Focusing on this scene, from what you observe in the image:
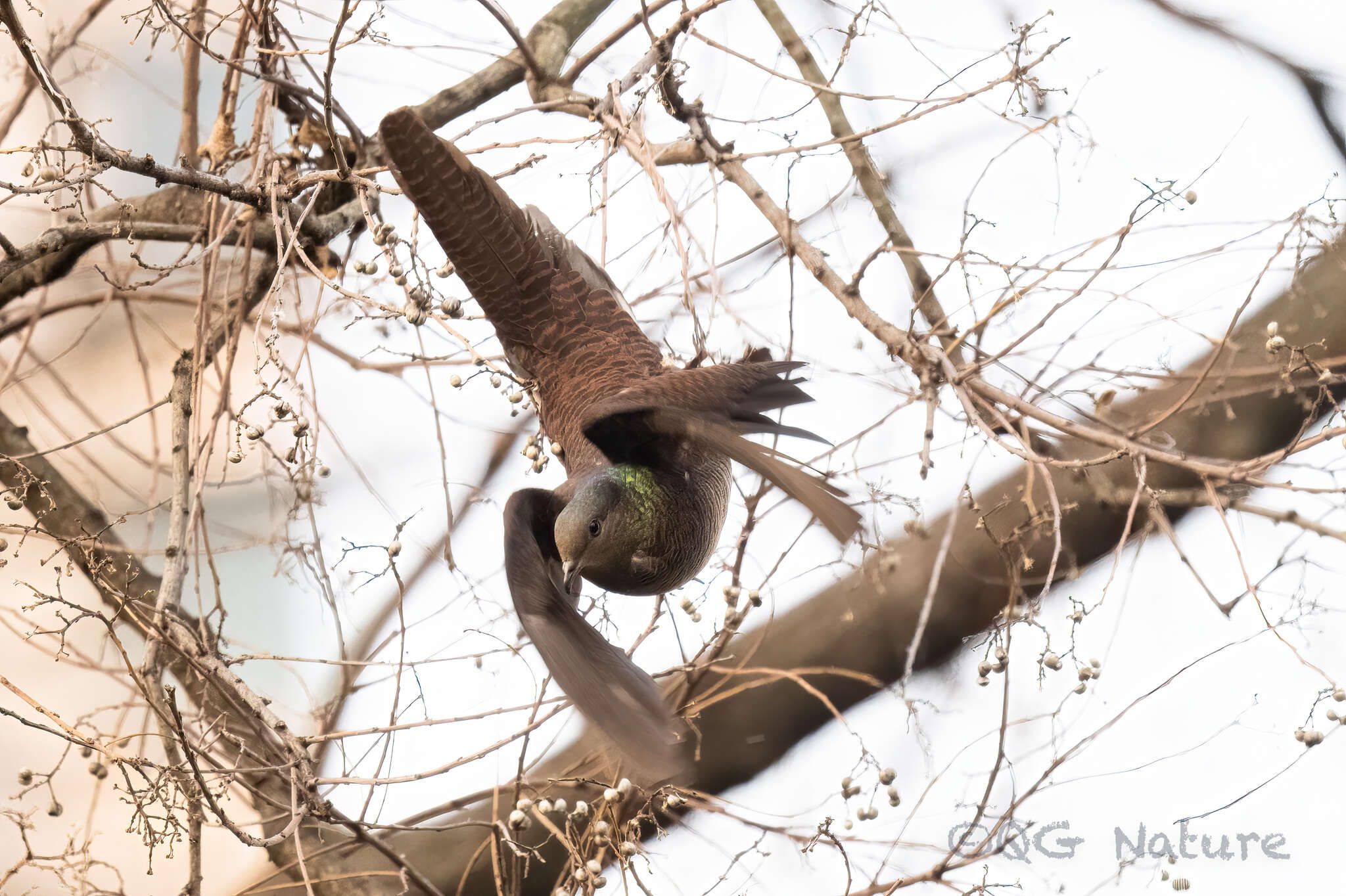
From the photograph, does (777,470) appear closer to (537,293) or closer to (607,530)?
(607,530)

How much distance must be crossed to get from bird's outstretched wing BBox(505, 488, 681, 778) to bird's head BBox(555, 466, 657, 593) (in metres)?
0.03

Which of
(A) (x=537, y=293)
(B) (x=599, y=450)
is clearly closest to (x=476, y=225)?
A: (A) (x=537, y=293)

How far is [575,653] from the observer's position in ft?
2.97

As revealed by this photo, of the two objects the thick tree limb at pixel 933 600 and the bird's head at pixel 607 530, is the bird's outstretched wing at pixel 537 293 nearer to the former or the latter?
the bird's head at pixel 607 530

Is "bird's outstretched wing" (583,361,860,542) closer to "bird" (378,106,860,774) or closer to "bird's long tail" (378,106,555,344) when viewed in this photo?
"bird" (378,106,860,774)

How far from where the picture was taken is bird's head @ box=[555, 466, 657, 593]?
91 cm

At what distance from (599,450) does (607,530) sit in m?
0.13

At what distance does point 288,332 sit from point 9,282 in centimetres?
50

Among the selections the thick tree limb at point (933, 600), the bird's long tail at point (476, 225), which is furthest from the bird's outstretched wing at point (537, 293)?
the thick tree limb at point (933, 600)

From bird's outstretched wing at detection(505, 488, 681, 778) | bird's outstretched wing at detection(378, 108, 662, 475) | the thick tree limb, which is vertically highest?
bird's outstretched wing at detection(378, 108, 662, 475)

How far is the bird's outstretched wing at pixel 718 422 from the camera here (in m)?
0.88

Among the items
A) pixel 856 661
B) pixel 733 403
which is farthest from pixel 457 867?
pixel 733 403

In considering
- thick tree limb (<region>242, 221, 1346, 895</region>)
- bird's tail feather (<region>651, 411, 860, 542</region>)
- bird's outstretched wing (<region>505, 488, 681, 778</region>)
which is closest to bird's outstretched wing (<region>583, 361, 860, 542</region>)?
bird's tail feather (<region>651, 411, 860, 542</region>)

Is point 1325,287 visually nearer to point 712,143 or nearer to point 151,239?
point 712,143
